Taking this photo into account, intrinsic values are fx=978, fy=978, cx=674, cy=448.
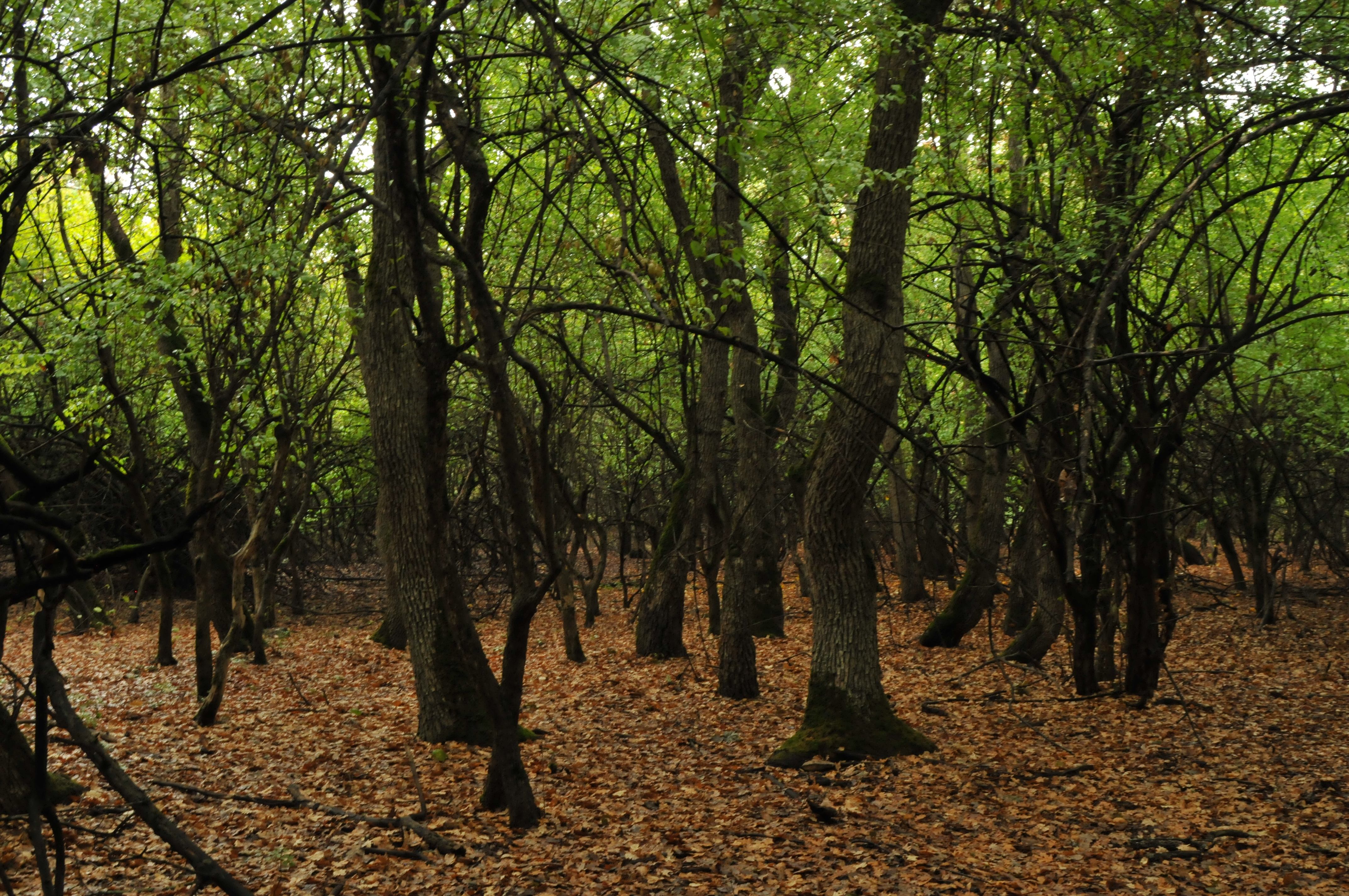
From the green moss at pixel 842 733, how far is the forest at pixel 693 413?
0.05 meters

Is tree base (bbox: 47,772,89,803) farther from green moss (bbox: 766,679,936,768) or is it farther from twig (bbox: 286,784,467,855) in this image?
green moss (bbox: 766,679,936,768)

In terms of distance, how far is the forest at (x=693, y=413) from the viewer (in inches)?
212

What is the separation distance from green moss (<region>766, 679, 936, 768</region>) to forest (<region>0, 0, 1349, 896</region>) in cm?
5

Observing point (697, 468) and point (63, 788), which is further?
point (697, 468)

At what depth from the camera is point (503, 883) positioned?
5.43m

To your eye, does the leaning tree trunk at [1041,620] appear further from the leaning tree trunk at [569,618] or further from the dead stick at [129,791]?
the dead stick at [129,791]

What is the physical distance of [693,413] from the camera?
11859 millimetres

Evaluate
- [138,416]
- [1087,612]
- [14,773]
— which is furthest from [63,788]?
[1087,612]

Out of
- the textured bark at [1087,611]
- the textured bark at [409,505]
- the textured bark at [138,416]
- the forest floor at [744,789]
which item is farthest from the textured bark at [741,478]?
the textured bark at [138,416]

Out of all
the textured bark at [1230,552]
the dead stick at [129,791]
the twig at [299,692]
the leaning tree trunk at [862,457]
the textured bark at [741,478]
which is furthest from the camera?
the textured bark at [1230,552]

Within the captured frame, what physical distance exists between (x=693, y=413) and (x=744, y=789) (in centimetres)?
534

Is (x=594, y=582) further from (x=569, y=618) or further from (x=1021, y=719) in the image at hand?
(x=1021, y=719)

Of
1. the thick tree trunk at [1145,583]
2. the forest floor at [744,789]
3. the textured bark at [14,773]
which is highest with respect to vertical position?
the thick tree trunk at [1145,583]

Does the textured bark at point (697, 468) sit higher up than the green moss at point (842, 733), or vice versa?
the textured bark at point (697, 468)
